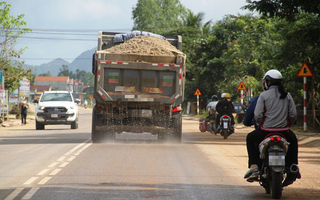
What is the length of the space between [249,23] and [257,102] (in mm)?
29334

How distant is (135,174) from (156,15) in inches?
2614

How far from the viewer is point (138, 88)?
16094 millimetres

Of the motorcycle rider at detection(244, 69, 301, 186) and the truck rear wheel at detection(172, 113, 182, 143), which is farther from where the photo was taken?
the truck rear wheel at detection(172, 113, 182, 143)

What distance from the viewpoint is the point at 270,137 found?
7418 millimetres

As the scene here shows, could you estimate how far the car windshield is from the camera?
26.9 m

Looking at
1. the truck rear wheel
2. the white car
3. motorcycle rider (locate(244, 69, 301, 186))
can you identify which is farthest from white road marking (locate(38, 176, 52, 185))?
the white car

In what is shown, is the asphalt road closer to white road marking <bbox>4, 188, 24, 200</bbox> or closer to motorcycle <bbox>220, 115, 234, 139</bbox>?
white road marking <bbox>4, 188, 24, 200</bbox>

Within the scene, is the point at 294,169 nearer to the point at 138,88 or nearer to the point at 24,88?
the point at 138,88

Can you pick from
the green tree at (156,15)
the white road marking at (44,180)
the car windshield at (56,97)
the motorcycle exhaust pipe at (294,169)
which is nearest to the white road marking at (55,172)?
the white road marking at (44,180)

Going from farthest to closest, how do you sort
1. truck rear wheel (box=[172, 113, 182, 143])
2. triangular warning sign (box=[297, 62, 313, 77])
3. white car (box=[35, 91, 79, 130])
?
white car (box=[35, 91, 79, 130]) < triangular warning sign (box=[297, 62, 313, 77]) < truck rear wheel (box=[172, 113, 182, 143])

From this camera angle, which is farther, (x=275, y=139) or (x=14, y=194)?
(x=14, y=194)

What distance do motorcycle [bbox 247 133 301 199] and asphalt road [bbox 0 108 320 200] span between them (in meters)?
0.29

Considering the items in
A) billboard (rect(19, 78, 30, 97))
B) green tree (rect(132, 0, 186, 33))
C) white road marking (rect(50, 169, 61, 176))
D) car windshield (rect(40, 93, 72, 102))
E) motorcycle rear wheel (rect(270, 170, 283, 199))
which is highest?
green tree (rect(132, 0, 186, 33))

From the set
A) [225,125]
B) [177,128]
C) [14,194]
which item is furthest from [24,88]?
[14,194]
